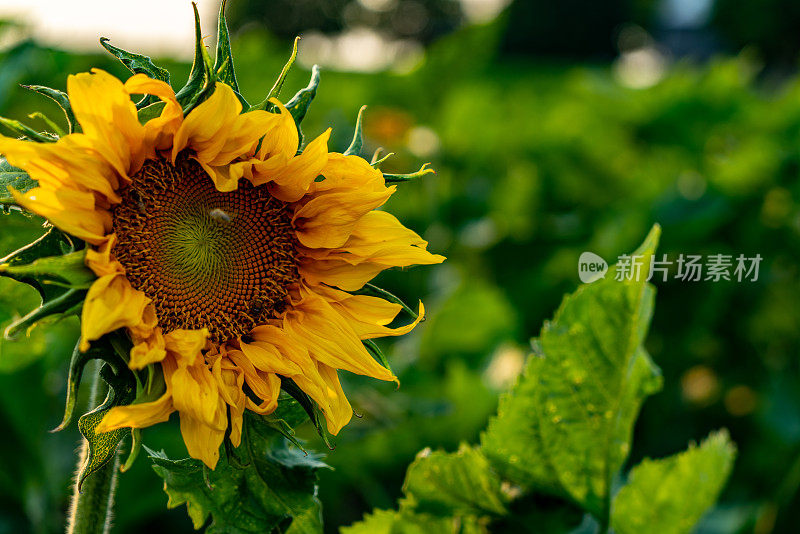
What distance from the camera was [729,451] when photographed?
4.86 ft

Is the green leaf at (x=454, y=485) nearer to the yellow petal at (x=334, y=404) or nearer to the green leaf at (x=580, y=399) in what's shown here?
the green leaf at (x=580, y=399)

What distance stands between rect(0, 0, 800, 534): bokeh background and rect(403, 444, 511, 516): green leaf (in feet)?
2.02

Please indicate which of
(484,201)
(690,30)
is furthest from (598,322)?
(690,30)

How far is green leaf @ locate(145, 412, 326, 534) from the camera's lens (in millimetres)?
1005

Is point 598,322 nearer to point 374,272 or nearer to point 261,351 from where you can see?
point 374,272

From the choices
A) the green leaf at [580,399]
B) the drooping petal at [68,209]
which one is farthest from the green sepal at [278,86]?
the green leaf at [580,399]

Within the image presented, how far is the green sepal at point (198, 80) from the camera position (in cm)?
96

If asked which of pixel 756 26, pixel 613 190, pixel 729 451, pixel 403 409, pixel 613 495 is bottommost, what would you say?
pixel 403 409

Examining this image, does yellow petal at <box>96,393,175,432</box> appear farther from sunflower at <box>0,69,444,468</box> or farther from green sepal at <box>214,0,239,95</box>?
green sepal at <box>214,0,239,95</box>

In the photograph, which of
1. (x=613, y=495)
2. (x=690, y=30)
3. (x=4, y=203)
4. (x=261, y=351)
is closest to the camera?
(x=4, y=203)

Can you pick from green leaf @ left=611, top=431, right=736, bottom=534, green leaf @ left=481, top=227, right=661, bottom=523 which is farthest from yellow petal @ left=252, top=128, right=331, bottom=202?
green leaf @ left=611, top=431, right=736, bottom=534

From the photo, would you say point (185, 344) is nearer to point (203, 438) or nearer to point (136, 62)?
point (203, 438)

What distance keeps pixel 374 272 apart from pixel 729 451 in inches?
30.8

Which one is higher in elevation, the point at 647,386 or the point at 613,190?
the point at 613,190
